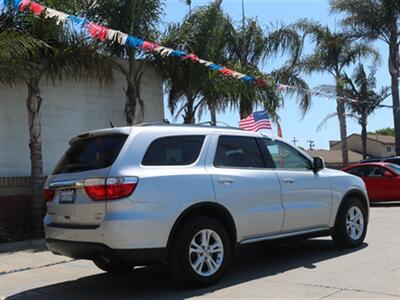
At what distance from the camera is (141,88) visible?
1483cm

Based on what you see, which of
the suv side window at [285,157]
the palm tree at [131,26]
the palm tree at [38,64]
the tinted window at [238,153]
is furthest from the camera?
the palm tree at [131,26]

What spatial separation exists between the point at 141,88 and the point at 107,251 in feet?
30.2

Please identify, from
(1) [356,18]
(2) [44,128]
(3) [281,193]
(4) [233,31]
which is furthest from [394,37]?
(3) [281,193]

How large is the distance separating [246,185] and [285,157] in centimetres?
120

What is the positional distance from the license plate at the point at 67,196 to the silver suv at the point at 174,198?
0.01m

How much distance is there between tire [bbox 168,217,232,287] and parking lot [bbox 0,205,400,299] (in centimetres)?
16

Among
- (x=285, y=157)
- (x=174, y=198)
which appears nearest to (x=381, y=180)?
(x=285, y=157)

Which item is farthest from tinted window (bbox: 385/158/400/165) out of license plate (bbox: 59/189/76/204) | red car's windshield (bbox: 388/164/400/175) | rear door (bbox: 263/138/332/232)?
license plate (bbox: 59/189/76/204)

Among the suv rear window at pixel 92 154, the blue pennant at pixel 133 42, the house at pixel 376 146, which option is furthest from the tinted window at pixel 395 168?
the house at pixel 376 146

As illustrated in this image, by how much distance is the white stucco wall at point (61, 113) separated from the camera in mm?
12297

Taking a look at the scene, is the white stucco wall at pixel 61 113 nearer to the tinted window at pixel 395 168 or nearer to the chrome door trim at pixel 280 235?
the chrome door trim at pixel 280 235

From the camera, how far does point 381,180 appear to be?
17.2 meters

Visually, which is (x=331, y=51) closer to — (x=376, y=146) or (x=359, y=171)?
(x=359, y=171)

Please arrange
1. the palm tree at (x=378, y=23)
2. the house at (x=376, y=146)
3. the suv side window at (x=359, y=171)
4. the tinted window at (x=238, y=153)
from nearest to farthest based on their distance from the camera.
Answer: the tinted window at (x=238, y=153)
the suv side window at (x=359, y=171)
the palm tree at (x=378, y=23)
the house at (x=376, y=146)
